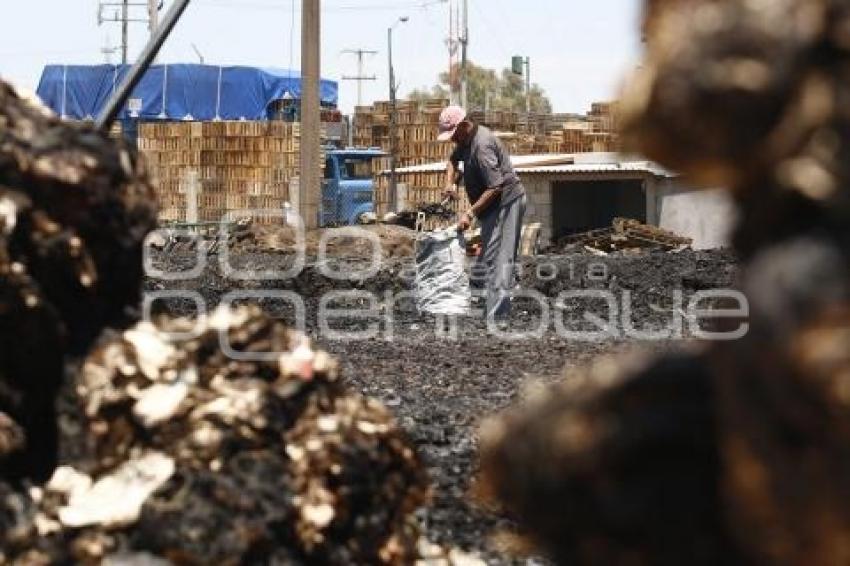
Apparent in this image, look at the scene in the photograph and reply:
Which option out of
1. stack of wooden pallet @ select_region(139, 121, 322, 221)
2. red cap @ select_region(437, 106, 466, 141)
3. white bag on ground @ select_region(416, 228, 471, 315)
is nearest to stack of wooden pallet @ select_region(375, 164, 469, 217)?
stack of wooden pallet @ select_region(139, 121, 322, 221)

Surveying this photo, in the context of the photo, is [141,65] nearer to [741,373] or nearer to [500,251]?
[741,373]

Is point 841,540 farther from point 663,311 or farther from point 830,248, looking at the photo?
point 663,311

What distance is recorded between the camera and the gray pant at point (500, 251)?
1278 centimetres

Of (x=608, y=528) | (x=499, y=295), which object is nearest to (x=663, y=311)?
(x=499, y=295)

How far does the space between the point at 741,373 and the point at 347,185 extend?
114ft

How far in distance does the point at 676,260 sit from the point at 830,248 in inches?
714

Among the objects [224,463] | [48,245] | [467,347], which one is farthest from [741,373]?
[467,347]

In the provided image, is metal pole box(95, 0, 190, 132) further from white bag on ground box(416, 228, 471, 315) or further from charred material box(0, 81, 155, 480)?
white bag on ground box(416, 228, 471, 315)

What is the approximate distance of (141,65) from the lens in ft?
18.6

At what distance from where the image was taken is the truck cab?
35656mm

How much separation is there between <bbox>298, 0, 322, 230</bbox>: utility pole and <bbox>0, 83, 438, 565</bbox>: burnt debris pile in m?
19.7

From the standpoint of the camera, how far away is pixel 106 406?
329cm

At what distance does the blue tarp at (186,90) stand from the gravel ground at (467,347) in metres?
25.5

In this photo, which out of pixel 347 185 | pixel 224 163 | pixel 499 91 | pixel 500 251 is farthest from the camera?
pixel 499 91
